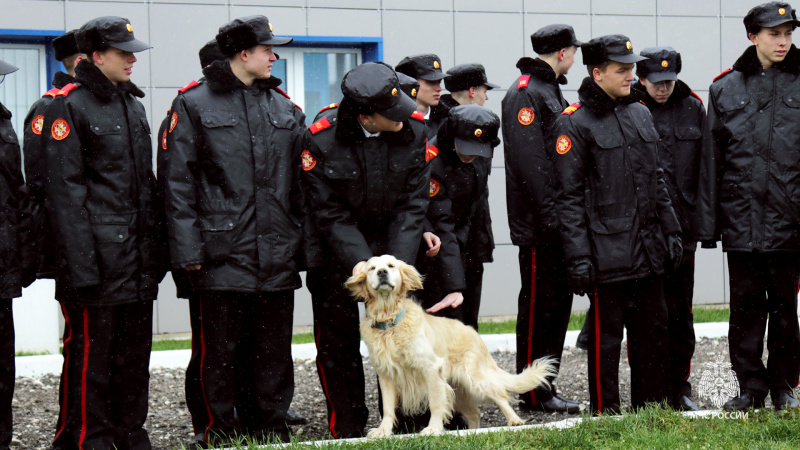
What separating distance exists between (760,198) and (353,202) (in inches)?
102

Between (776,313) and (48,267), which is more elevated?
(48,267)

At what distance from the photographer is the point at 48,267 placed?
552cm

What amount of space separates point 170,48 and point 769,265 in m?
7.31

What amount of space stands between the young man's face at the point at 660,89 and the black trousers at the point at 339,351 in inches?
102

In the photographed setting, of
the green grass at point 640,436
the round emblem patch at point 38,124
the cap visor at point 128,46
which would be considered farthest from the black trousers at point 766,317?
the round emblem patch at point 38,124

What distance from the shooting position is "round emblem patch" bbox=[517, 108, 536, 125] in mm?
6680

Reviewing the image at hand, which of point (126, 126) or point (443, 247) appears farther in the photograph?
point (443, 247)

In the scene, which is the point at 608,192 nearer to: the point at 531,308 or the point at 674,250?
the point at 674,250

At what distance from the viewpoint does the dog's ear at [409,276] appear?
5570 mm

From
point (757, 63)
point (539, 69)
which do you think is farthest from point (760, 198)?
point (539, 69)

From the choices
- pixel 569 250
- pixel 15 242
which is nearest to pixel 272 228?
pixel 15 242

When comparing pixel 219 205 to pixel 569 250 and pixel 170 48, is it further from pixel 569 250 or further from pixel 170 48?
pixel 170 48

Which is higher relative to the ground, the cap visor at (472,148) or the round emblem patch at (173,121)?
the round emblem patch at (173,121)

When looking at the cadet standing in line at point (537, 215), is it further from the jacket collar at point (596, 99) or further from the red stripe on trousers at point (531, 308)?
the jacket collar at point (596, 99)
